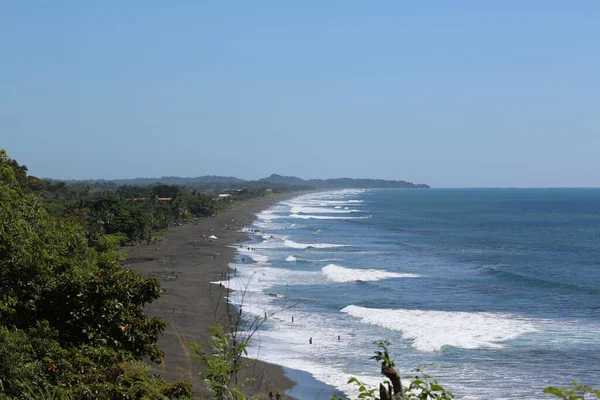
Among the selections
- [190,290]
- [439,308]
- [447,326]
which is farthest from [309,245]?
[447,326]

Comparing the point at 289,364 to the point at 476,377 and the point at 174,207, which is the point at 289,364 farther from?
the point at 174,207

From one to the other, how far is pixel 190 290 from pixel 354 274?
14.2 metres

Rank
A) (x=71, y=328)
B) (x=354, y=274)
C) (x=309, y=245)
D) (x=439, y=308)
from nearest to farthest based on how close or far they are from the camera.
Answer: (x=71, y=328)
(x=439, y=308)
(x=354, y=274)
(x=309, y=245)

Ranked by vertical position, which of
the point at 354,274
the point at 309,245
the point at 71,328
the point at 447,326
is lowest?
the point at 447,326

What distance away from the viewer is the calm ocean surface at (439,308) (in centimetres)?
2620

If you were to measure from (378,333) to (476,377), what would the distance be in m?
7.82

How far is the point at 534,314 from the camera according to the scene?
121 ft

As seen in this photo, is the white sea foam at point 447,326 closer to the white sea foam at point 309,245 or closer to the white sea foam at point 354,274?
the white sea foam at point 354,274

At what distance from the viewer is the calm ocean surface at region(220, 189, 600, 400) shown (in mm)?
26203

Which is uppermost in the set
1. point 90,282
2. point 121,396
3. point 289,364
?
point 90,282

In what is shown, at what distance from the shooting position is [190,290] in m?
44.2

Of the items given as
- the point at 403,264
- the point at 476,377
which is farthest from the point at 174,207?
the point at 476,377

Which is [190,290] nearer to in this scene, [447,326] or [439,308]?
[439,308]

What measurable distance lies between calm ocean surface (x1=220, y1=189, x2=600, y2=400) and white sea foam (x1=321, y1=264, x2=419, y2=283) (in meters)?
0.09
